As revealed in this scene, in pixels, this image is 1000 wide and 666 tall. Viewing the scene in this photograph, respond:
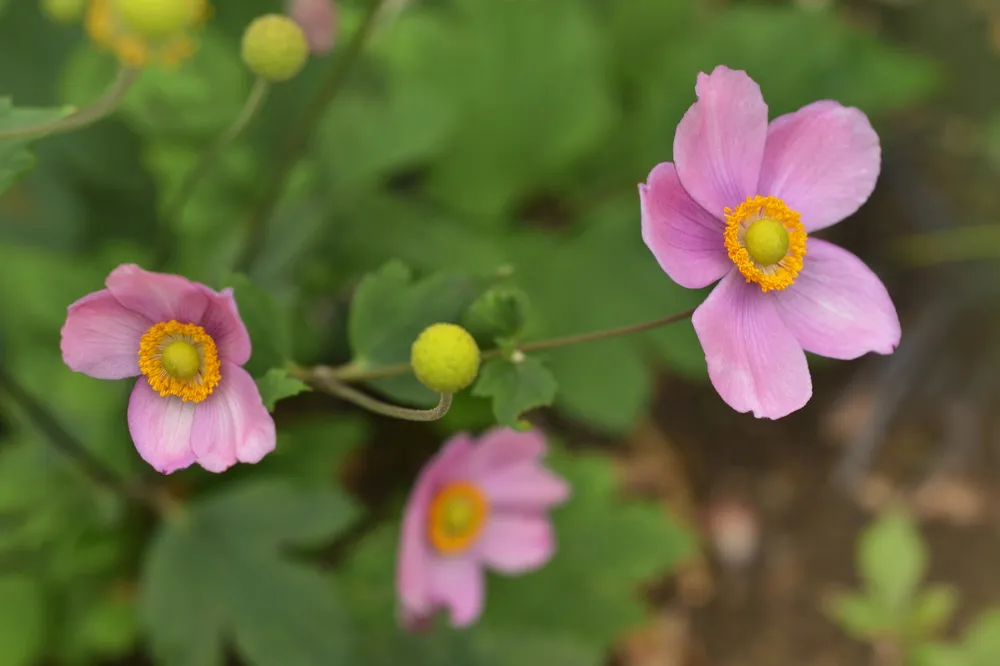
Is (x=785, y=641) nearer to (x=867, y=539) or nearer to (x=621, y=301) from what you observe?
(x=867, y=539)

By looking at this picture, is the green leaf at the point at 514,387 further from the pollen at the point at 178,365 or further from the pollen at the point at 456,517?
the pollen at the point at 456,517

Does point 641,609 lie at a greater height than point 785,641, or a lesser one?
greater

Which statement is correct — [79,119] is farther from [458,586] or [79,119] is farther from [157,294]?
[458,586]

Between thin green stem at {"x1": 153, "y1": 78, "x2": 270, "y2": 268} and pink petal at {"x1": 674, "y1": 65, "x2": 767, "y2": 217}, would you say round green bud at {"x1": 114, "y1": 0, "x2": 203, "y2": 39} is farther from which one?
pink petal at {"x1": 674, "y1": 65, "x2": 767, "y2": 217}

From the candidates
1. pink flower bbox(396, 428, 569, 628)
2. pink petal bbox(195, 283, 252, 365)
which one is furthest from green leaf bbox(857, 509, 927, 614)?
pink petal bbox(195, 283, 252, 365)

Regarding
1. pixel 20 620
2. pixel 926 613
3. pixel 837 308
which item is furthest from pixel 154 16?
pixel 926 613

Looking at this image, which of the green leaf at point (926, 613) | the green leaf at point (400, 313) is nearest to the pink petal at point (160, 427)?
the green leaf at point (400, 313)

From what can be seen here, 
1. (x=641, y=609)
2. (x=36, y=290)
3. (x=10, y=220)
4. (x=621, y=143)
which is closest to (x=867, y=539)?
(x=641, y=609)
